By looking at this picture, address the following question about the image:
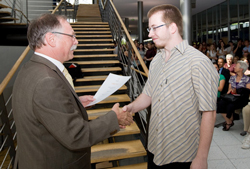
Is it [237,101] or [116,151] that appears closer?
[116,151]

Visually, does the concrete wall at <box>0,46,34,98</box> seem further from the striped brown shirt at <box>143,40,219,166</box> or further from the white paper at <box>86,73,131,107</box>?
the striped brown shirt at <box>143,40,219,166</box>

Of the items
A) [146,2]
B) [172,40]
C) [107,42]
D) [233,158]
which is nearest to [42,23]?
[172,40]

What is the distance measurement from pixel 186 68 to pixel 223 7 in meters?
11.4

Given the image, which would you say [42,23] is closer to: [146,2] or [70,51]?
[70,51]

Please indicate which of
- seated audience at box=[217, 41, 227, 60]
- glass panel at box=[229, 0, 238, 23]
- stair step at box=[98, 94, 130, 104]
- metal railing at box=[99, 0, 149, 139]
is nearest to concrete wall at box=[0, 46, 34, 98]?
metal railing at box=[99, 0, 149, 139]

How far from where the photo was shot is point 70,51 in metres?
1.18

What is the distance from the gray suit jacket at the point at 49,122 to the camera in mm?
919

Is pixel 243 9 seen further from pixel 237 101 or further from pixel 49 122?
pixel 49 122

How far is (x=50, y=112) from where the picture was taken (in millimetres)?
912

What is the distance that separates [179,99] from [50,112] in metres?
0.68

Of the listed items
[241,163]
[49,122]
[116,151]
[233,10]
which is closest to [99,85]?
[116,151]

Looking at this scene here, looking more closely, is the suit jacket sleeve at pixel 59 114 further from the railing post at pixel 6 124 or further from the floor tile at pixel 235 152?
the floor tile at pixel 235 152

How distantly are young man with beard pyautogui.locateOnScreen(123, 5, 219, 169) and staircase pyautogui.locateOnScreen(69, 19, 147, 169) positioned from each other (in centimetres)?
129

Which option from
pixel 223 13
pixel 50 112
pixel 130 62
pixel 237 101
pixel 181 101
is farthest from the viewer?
pixel 223 13
